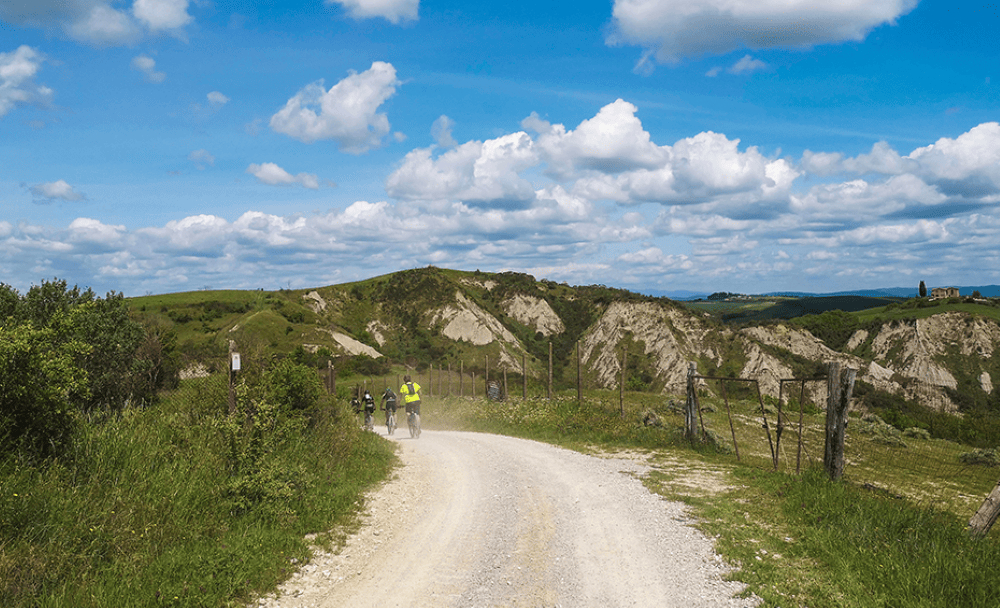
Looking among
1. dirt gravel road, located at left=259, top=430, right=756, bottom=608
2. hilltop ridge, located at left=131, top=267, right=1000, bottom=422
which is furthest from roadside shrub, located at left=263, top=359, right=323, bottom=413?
hilltop ridge, located at left=131, top=267, right=1000, bottom=422

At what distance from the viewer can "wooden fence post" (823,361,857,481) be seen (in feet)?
37.8

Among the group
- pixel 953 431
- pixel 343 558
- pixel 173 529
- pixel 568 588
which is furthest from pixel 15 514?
pixel 953 431

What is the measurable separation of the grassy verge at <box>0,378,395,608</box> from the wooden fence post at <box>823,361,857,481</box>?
9617 millimetres

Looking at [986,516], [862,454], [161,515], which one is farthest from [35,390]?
[862,454]

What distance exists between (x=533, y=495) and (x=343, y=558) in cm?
452

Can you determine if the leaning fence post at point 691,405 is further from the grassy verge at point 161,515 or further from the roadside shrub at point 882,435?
the grassy verge at point 161,515

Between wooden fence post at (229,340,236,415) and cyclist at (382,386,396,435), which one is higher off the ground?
wooden fence post at (229,340,236,415)

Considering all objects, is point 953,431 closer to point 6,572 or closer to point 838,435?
point 838,435

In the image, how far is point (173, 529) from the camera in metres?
7.44

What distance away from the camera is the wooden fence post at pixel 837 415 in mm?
11531

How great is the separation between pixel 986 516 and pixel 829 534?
7.04 ft

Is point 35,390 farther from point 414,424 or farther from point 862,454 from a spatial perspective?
point 862,454

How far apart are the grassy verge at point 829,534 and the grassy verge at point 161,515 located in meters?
6.21

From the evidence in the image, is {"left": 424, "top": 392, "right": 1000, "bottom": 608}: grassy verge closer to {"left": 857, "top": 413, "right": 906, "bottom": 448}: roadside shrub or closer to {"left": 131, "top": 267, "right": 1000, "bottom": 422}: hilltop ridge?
{"left": 857, "top": 413, "right": 906, "bottom": 448}: roadside shrub
